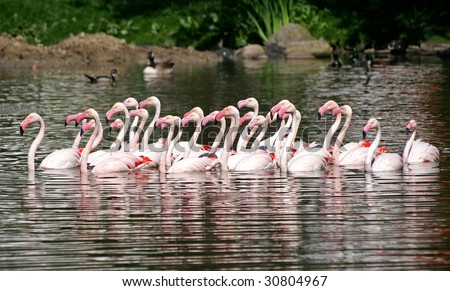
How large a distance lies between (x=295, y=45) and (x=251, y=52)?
1725mm

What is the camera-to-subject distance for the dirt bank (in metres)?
42.7

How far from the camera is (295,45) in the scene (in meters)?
43.8

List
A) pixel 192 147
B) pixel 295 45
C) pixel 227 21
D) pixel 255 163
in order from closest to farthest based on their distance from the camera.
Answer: pixel 255 163 < pixel 192 147 < pixel 295 45 < pixel 227 21

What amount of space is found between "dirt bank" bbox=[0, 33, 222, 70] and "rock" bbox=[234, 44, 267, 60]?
1.07m

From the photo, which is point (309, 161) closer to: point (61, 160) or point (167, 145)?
point (167, 145)

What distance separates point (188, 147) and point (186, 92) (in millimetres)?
12512

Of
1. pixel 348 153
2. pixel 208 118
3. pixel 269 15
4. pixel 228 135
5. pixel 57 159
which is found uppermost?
pixel 269 15

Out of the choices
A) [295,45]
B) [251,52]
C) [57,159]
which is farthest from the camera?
[251,52]

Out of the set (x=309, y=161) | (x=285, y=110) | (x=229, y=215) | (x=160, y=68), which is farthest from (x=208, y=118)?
(x=160, y=68)

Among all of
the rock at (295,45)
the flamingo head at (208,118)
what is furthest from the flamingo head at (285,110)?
the rock at (295,45)

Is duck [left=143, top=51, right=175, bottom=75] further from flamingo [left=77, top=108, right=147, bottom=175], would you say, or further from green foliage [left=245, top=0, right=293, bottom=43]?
flamingo [left=77, top=108, right=147, bottom=175]

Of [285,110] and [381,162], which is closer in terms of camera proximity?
[381,162]

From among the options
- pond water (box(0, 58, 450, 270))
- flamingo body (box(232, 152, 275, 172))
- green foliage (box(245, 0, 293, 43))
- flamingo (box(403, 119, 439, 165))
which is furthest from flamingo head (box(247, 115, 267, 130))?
green foliage (box(245, 0, 293, 43))

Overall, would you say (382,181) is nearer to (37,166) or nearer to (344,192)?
(344,192)
